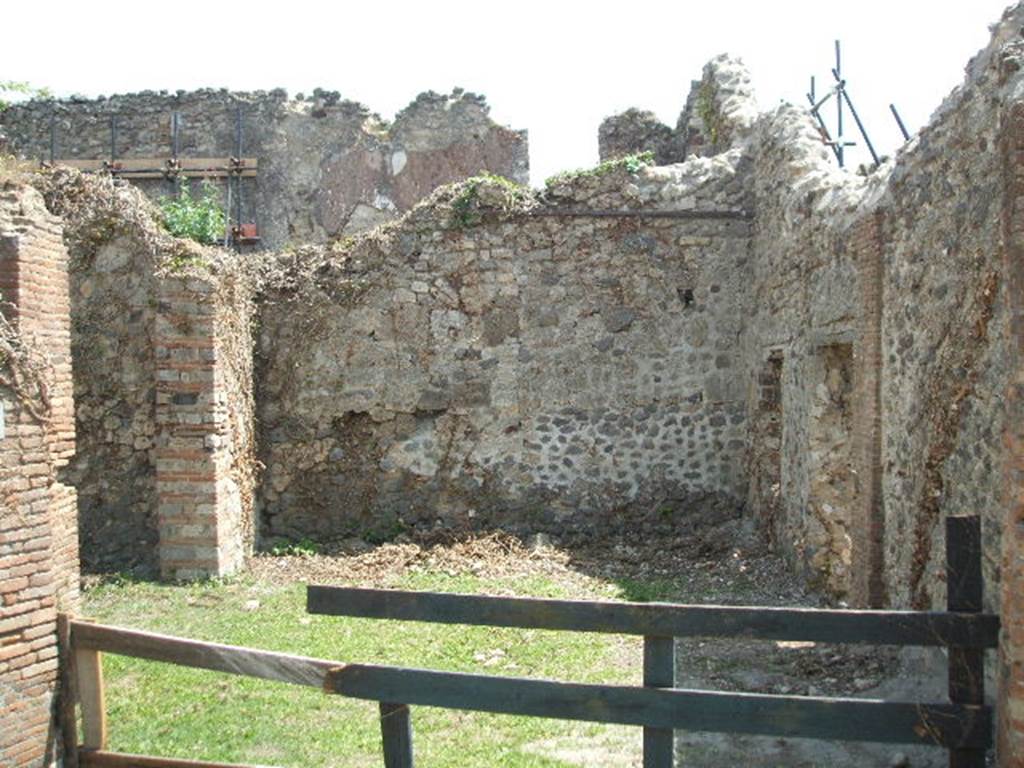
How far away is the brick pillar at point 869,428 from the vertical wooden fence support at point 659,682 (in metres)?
3.52

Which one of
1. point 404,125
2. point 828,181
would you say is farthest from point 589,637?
point 404,125

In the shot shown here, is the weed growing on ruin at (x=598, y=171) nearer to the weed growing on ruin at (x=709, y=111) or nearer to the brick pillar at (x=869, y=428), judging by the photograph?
the weed growing on ruin at (x=709, y=111)

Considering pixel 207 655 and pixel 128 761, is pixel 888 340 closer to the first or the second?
pixel 207 655

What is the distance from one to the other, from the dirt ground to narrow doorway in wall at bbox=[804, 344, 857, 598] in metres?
0.43

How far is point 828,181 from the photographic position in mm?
8664

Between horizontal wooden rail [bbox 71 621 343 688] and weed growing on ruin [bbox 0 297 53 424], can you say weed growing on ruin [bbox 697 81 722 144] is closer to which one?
weed growing on ruin [bbox 0 297 53 424]

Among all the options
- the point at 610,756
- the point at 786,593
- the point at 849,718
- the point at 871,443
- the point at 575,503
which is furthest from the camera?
the point at 575,503

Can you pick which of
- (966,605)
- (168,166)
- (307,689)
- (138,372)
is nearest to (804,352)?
(307,689)

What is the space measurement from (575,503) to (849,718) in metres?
7.39

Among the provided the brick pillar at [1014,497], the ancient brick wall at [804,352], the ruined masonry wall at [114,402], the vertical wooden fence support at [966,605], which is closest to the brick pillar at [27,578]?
the vertical wooden fence support at [966,605]

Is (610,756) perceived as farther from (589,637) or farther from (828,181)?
(828,181)

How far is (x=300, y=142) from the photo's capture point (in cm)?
1700

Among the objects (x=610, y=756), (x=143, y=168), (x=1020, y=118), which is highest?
(x=143, y=168)

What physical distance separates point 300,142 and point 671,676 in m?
14.7
